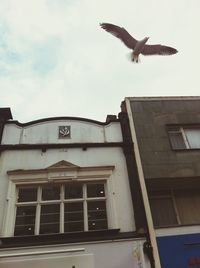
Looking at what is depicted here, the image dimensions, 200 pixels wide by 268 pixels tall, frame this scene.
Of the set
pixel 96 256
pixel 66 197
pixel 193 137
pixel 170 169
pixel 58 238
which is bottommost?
pixel 96 256

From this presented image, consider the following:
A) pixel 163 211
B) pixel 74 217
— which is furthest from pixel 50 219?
pixel 163 211

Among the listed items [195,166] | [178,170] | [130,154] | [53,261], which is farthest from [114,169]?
[53,261]

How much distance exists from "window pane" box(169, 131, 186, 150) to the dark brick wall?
0.33m

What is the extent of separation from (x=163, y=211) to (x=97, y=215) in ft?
7.56

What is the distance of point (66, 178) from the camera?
827cm

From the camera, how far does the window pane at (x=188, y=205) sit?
27.6 ft

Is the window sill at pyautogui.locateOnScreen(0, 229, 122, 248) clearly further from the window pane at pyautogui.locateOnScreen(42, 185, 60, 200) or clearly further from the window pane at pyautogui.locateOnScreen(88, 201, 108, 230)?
the window pane at pyautogui.locateOnScreen(42, 185, 60, 200)

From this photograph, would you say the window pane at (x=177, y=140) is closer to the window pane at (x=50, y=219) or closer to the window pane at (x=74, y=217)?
the window pane at (x=74, y=217)

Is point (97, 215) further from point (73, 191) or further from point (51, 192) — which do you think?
point (51, 192)

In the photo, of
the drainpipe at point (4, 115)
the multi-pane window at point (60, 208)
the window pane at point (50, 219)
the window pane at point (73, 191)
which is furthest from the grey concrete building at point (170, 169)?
the drainpipe at point (4, 115)

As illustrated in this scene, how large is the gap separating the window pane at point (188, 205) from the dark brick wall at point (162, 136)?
0.87 metres

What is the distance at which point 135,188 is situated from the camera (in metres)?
8.15

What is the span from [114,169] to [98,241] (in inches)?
96.0

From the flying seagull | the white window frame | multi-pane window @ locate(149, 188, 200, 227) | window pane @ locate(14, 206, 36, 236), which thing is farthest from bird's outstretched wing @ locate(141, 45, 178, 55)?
window pane @ locate(14, 206, 36, 236)
